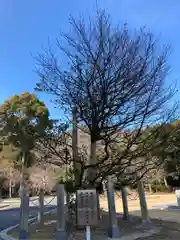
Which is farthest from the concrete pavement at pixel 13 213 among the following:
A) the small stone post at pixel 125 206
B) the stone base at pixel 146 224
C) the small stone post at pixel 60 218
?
the stone base at pixel 146 224

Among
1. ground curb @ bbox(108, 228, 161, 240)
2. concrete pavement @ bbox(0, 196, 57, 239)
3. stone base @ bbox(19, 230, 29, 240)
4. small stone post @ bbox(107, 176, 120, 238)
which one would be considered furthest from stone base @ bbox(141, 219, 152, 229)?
concrete pavement @ bbox(0, 196, 57, 239)

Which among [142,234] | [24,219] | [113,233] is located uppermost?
[24,219]

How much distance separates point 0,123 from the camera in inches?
616

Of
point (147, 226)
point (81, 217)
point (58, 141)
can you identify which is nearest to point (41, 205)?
point (58, 141)

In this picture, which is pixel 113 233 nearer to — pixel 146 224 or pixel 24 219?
pixel 146 224

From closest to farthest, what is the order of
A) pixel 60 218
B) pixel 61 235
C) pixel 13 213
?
pixel 61 235
pixel 60 218
pixel 13 213

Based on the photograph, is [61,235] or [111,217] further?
[111,217]

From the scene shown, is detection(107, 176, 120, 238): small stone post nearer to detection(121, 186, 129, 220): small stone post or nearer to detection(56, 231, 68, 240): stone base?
detection(56, 231, 68, 240): stone base

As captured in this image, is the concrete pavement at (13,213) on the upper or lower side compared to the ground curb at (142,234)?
upper

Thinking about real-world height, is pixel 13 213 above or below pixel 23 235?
above

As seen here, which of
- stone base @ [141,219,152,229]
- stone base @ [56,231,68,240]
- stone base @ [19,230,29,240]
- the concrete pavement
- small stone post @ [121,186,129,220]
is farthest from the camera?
the concrete pavement

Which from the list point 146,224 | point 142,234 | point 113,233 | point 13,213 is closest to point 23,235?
point 113,233

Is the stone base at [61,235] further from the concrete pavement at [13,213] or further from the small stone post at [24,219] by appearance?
the concrete pavement at [13,213]

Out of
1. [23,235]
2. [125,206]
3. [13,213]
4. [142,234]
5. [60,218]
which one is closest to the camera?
[60,218]
